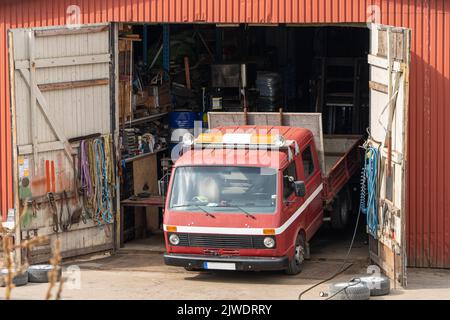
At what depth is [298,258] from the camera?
14539 millimetres

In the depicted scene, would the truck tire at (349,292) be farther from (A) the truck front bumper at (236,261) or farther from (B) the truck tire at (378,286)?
(A) the truck front bumper at (236,261)

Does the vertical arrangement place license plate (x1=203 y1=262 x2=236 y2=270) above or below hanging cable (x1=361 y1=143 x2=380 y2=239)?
below

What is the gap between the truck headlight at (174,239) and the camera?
14000mm

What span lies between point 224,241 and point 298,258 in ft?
4.70

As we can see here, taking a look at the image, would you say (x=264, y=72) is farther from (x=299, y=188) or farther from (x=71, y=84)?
(x=299, y=188)

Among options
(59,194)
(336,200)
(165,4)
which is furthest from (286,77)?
(59,194)

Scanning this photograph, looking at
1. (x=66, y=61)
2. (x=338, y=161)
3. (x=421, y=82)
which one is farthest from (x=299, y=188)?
(x=66, y=61)

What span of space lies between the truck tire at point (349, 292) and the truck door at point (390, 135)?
919 millimetres

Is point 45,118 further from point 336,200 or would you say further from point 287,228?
point 336,200

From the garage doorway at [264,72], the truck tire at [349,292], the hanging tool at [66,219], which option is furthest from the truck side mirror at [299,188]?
the hanging tool at [66,219]

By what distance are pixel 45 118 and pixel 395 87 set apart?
217 inches

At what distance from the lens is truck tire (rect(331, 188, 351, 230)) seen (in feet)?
57.9

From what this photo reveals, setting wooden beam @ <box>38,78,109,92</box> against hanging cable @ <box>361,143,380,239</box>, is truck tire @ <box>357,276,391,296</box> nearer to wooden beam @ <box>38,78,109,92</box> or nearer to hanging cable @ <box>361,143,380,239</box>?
hanging cable @ <box>361,143,380,239</box>

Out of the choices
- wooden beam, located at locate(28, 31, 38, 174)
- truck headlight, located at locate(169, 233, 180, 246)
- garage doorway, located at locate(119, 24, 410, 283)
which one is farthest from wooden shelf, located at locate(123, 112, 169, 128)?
truck headlight, located at locate(169, 233, 180, 246)
